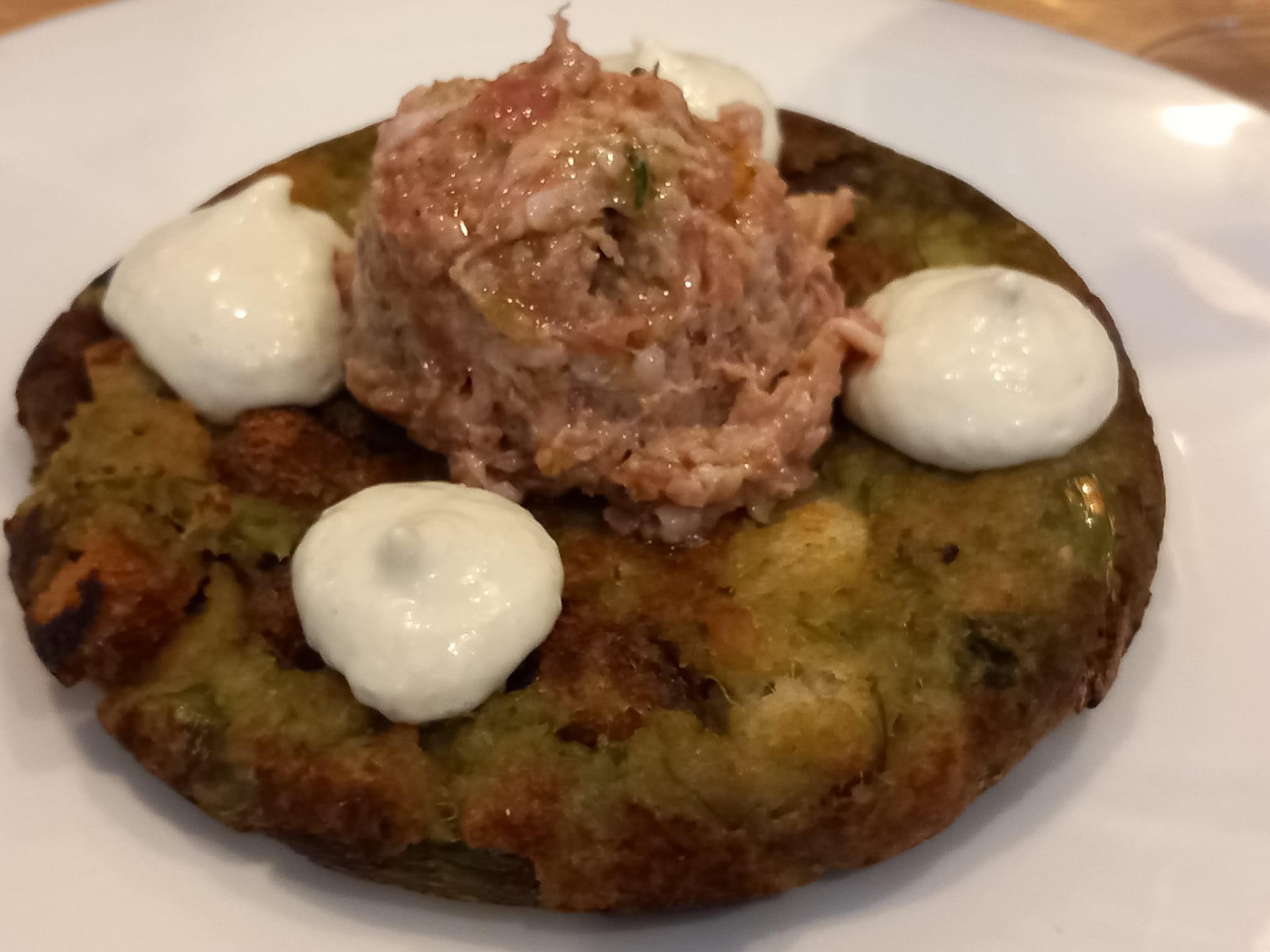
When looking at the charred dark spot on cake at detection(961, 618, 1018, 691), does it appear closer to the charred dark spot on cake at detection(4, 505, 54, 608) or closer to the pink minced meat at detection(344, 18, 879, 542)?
the pink minced meat at detection(344, 18, 879, 542)

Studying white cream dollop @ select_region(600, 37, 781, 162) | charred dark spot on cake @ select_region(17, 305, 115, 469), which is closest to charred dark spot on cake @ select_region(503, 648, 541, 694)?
charred dark spot on cake @ select_region(17, 305, 115, 469)

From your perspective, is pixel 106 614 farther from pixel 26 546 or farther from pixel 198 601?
pixel 26 546

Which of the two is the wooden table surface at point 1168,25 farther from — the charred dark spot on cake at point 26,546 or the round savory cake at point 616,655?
the charred dark spot on cake at point 26,546

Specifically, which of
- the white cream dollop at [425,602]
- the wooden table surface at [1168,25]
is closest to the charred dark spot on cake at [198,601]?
the white cream dollop at [425,602]

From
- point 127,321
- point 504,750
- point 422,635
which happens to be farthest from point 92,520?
point 504,750

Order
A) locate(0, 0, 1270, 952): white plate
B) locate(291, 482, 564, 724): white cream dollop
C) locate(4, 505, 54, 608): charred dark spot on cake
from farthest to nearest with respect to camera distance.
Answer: locate(4, 505, 54, 608): charred dark spot on cake < locate(0, 0, 1270, 952): white plate < locate(291, 482, 564, 724): white cream dollop

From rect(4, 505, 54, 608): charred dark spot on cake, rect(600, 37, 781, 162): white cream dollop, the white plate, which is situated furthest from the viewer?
rect(600, 37, 781, 162): white cream dollop
